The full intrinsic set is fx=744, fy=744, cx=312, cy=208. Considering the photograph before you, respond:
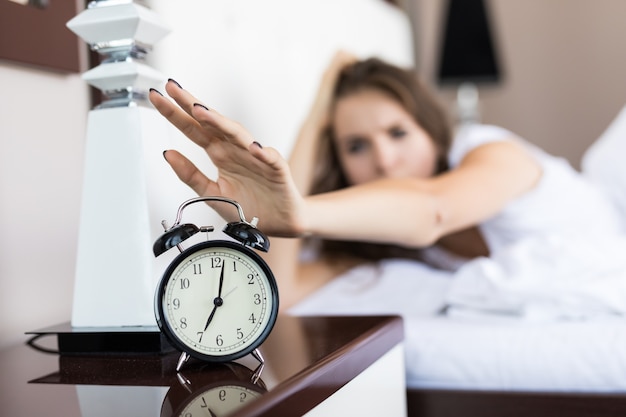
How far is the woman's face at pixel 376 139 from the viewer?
6.39ft

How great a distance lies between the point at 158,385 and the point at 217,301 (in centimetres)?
11

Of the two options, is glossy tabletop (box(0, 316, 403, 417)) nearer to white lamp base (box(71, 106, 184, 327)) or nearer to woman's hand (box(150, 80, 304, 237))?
white lamp base (box(71, 106, 184, 327))

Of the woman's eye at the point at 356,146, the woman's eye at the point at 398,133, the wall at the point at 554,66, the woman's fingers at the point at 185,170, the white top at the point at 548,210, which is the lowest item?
the white top at the point at 548,210

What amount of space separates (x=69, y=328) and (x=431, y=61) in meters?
3.32

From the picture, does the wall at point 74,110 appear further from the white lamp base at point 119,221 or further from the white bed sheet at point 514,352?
the white bed sheet at point 514,352

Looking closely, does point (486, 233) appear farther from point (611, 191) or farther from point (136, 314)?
point (136, 314)

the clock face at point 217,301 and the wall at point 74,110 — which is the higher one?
the wall at point 74,110

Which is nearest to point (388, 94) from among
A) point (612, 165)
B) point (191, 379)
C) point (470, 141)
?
point (470, 141)

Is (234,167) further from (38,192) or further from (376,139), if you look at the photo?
(376,139)

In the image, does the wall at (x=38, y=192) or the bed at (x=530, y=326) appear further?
the bed at (x=530, y=326)

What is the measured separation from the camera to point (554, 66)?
3.90 m

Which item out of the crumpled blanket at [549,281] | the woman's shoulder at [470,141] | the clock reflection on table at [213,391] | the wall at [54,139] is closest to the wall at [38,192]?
the wall at [54,139]

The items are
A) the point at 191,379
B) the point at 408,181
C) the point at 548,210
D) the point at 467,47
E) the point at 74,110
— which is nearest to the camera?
the point at 191,379

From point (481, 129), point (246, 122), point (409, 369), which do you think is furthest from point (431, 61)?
point (409, 369)
